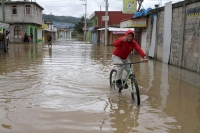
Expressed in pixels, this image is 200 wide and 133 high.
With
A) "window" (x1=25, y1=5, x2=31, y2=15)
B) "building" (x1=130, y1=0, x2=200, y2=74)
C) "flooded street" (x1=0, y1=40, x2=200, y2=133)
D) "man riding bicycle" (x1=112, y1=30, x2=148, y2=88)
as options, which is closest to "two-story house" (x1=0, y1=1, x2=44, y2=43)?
"window" (x1=25, y1=5, x2=31, y2=15)

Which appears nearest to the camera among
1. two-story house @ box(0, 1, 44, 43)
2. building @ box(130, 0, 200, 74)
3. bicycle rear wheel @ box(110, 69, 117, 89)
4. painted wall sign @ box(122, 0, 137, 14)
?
bicycle rear wheel @ box(110, 69, 117, 89)

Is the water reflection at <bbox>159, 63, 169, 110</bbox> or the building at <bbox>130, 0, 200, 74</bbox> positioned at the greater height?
the building at <bbox>130, 0, 200, 74</bbox>

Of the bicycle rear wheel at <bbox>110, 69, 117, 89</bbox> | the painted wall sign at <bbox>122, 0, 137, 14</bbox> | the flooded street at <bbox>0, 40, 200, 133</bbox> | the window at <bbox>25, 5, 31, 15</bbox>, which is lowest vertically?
the flooded street at <bbox>0, 40, 200, 133</bbox>

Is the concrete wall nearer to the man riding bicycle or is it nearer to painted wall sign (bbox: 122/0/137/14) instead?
the man riding bicycle

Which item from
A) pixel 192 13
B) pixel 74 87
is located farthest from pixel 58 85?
pixel 192 13

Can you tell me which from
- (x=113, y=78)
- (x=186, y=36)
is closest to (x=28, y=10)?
(x=186, y=36)

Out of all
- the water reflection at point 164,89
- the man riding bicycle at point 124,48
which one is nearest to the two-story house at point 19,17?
the water reflection at point 164,89

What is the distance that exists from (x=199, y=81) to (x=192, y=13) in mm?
3648

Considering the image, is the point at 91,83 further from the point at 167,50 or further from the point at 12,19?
the point at 12,19

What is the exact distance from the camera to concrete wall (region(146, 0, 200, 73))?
9.79 m

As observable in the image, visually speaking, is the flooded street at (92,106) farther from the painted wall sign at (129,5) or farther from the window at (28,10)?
the window at (28,10)

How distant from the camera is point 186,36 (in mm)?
10680

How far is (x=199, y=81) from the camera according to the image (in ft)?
26.3

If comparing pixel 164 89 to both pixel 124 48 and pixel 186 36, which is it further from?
pixel 186 36
